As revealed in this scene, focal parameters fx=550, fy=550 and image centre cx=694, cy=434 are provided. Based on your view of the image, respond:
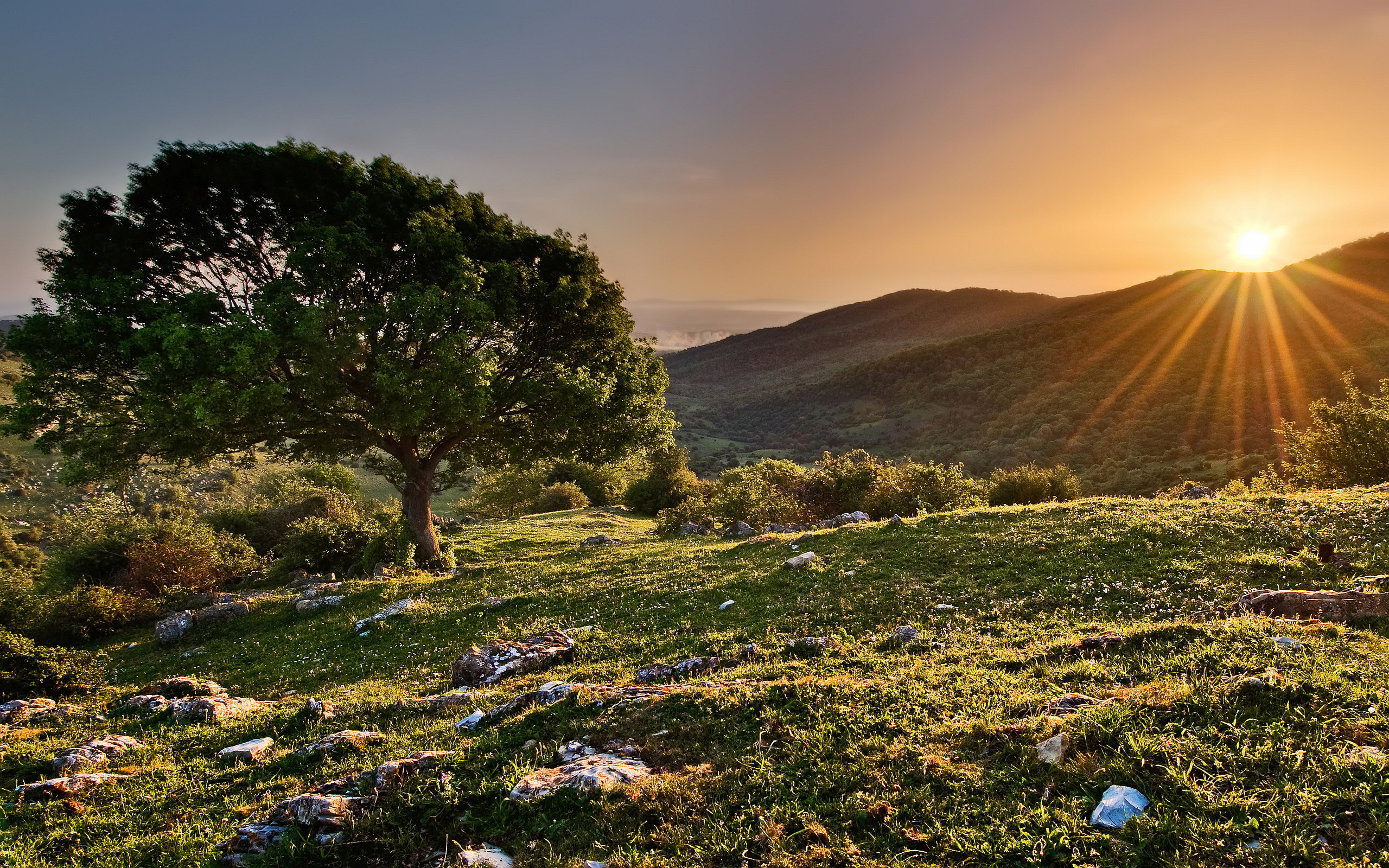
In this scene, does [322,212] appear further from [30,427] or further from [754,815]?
[754,815]

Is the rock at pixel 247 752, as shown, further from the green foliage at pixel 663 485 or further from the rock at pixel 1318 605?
the green foliage at pixel 663 485

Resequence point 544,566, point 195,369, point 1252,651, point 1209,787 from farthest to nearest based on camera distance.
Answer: point 544,566, point 195,369, point 1252,651, point 1209,787

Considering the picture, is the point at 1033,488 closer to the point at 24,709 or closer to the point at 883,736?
the point at 883,736

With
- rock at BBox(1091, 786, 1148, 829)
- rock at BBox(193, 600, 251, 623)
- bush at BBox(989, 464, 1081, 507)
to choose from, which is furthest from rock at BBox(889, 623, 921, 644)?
bush at BBox(989, 464, 1081, 507)

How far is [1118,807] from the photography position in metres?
4.32

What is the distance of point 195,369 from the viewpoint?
15.7 m

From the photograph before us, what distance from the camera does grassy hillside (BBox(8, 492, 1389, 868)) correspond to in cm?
436

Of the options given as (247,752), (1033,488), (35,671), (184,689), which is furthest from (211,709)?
(1033,488)

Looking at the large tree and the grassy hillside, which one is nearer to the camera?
the grassy hillside

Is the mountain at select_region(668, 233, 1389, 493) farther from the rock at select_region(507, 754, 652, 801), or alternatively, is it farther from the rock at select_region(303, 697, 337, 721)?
the rock at select_region(303, 697, 337, 721)

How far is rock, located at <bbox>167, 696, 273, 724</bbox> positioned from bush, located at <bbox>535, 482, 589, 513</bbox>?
157ft

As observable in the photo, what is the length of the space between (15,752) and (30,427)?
1357 centimetres

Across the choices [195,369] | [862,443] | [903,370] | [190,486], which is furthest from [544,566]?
[903,370]

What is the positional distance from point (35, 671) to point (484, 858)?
13.2 metres
